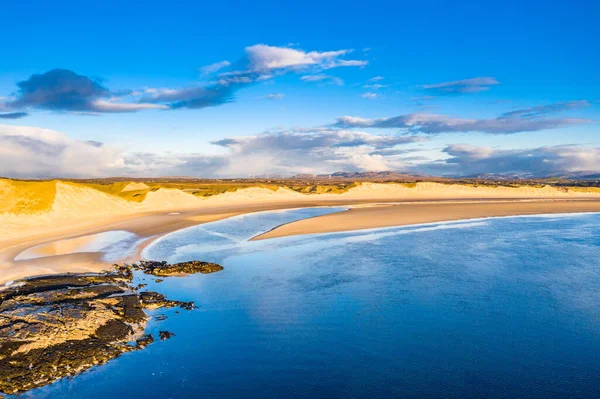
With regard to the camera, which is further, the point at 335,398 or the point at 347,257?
the point at 347,257

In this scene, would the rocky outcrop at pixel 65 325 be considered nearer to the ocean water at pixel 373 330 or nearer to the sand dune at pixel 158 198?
the ocean water at pixel 373 330

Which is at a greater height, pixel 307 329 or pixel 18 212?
pixel 18 212

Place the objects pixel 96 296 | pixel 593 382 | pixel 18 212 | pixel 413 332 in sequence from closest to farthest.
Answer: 1. pixel 593 382
2. pixel 413 332
3. pixel 96 296
4. pixel 18 212

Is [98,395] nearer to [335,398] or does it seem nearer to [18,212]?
[335,398]

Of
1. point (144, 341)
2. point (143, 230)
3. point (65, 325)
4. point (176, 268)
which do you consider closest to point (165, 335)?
point (144, 341)

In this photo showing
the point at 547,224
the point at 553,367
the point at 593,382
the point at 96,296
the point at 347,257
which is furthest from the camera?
the point at 547,224

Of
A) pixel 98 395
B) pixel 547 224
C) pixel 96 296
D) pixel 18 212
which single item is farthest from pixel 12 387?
pixel 547 224
